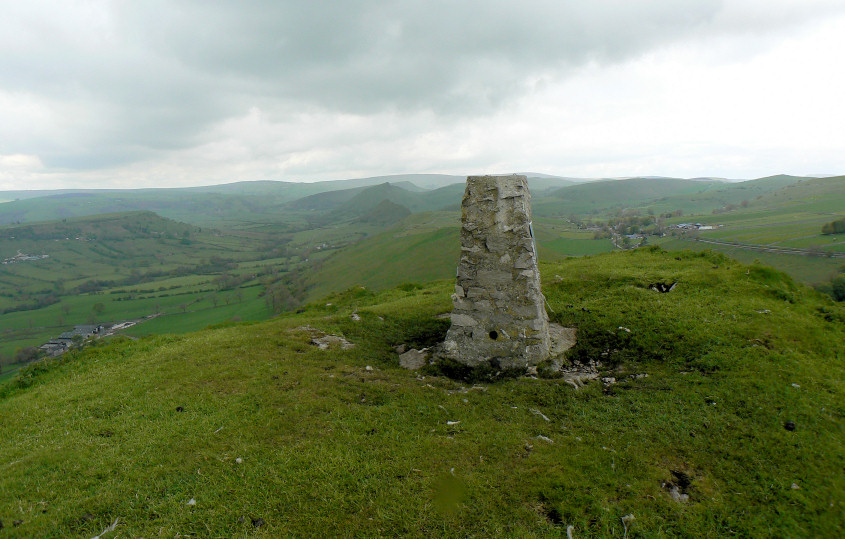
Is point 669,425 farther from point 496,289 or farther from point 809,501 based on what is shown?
point 496,289

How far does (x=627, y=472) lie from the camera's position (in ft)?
24.1

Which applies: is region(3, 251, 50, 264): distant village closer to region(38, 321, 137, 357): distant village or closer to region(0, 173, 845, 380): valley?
region(0, 173, 845, 380): valley

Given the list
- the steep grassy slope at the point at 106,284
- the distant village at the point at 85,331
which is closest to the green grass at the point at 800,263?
the steep grassy slope at the point at 106,284

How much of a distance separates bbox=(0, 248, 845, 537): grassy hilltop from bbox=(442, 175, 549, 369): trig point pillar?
4.40 ft

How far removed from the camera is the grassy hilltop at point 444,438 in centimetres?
643

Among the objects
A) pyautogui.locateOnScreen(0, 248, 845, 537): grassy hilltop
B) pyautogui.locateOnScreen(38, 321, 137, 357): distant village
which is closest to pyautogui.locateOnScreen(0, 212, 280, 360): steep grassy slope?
pyautogui.locateOnScreen(38, 321, 137, 357): distant village

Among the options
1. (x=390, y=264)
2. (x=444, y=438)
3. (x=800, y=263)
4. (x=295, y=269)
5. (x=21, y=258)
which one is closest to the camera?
(x=444, y=438)

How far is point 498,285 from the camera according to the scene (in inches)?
524

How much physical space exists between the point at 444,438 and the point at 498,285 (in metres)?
6.20

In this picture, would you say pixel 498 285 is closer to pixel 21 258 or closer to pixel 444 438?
pixel 444 438

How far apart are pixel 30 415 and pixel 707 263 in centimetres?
2735

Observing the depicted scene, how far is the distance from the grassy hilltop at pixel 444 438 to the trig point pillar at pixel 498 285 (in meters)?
1.34

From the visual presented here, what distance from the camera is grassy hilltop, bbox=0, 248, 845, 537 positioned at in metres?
6.43

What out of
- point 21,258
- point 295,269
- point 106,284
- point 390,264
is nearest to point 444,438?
point 390,264
